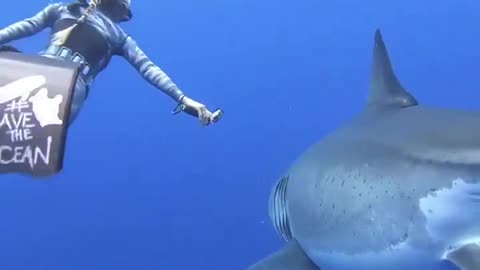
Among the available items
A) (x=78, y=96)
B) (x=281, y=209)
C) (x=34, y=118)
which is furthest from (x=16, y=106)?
(x=281, y=209)

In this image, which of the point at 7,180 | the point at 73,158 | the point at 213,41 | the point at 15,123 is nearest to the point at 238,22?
the point at 213,41

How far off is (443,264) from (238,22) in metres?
5.30

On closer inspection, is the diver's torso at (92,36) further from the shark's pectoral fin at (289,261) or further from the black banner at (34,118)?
the black banner at (34,118)

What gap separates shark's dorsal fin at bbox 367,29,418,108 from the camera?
6.89ft

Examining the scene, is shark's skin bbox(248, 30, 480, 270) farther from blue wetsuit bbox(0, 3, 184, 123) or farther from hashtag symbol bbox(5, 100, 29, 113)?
hashtag symbol bbox(5, 100, 29, 113)

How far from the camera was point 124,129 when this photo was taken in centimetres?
643

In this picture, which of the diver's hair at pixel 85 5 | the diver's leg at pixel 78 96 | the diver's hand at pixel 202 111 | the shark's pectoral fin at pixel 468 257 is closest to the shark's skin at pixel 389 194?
the shark's pectoral fin at pixel 468 257

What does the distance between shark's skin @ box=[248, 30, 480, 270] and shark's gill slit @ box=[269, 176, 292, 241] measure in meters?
0.02

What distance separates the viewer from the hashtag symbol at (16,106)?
1160 mm

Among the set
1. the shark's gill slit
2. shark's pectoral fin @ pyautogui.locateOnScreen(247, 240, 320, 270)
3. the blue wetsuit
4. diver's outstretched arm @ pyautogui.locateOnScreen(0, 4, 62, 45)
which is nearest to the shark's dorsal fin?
the shark's gill slit

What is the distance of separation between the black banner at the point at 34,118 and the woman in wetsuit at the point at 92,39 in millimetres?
744

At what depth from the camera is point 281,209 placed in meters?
2.22

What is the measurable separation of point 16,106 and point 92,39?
0.98 meters

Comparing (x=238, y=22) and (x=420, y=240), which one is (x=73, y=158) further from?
(x=420, y=240)
